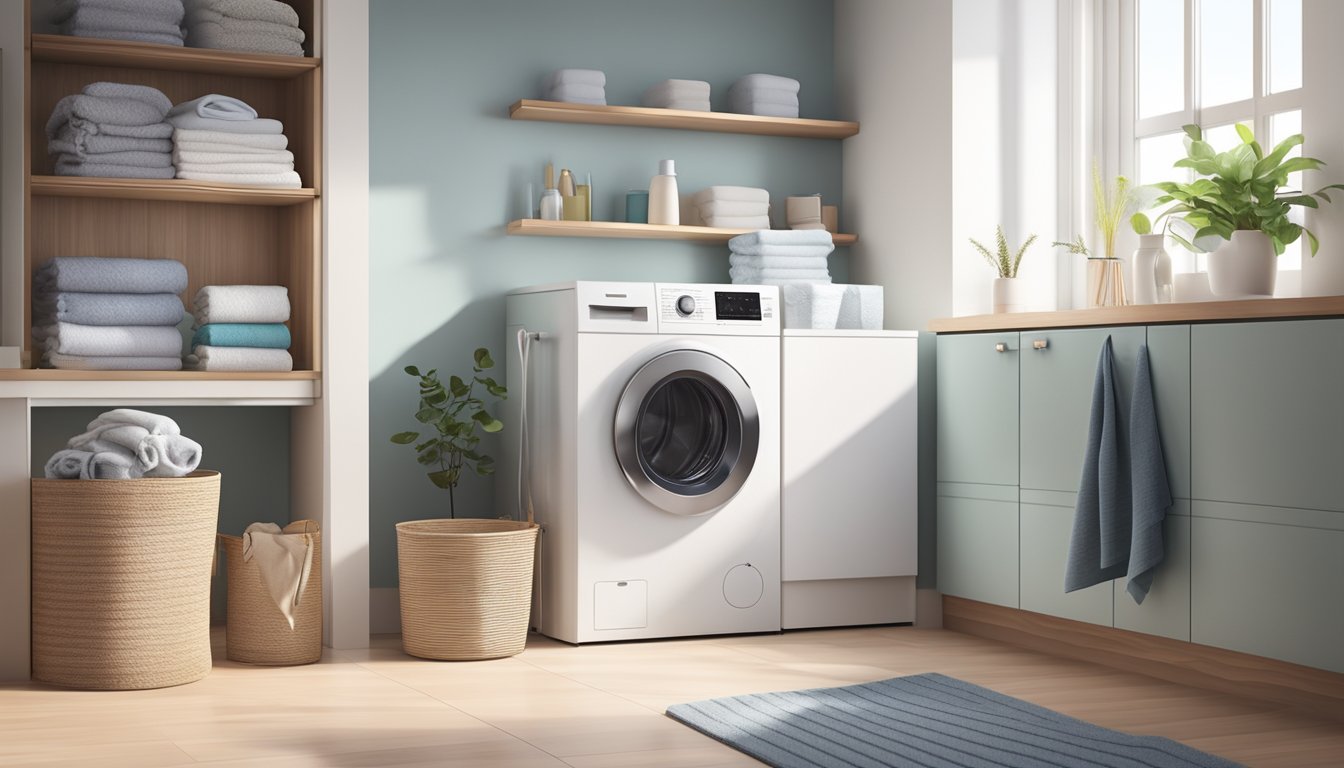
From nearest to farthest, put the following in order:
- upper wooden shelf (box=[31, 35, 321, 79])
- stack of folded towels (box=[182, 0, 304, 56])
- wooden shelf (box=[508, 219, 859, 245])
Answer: upper wooden shelf (box=[31, 35, 321, 79]) < stack of folded towels (box=[182, 0, 304, 56]) < wooden shelf (box=[508, 219, 859, 245])

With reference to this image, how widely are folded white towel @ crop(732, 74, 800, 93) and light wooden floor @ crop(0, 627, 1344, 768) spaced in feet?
6.03

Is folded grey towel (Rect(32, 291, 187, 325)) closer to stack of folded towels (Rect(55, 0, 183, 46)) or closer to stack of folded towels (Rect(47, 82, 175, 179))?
stack of folded towels (Rect(47, 82, 175, 179))

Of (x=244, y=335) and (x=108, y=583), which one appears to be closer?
(x=108, y=583)

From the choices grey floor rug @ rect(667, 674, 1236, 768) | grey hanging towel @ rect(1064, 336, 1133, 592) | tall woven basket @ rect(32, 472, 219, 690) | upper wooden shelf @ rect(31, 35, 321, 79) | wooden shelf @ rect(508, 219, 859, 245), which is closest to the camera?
grey floor rug @ rect(667, 674, 1236, 768)

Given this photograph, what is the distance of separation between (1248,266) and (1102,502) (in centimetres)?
71

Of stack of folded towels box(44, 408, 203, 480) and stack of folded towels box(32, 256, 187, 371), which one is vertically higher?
stack of folded towels box(32, 256, 187, 371)

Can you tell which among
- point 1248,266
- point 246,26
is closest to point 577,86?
point 246,26

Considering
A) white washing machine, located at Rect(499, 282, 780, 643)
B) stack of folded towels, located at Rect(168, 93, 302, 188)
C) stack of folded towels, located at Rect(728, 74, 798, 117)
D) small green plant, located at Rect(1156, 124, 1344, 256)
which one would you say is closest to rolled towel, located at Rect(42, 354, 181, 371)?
stack of folded towels, located at Rect(168, 93, 302, 188)

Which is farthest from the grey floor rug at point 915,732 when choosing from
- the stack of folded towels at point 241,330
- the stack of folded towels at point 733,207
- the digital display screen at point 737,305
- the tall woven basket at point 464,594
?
the stack of folded towels at point 733,207

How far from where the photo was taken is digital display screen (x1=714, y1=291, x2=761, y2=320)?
419 cm

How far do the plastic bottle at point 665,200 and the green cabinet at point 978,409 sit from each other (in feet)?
3.09

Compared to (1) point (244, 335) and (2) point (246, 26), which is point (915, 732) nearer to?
(1) point (244, 335)

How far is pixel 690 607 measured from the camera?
163 inches

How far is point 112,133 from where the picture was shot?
12.5 feet
